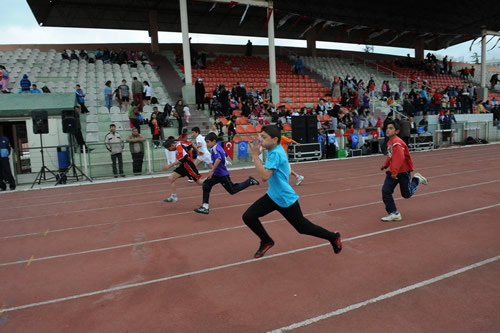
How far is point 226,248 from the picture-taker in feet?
16.5

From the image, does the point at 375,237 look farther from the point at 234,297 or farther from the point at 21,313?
the point at 21,313

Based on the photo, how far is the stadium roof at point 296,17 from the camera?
2811 centimetres

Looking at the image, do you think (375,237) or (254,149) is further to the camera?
(375,237)

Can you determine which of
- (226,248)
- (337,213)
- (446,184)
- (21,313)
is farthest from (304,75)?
(21,313)

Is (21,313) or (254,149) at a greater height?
(254,149)

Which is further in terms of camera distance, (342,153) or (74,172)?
(342,153)

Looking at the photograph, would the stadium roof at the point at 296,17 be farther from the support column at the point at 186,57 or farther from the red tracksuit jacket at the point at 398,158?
the red tracksuit jacket at the point at 398,158

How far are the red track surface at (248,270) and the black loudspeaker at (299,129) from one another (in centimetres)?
852

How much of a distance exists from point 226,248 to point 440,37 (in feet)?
148

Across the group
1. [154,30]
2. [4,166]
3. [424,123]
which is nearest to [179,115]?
[4,166]

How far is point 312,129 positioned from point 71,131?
10223 mm

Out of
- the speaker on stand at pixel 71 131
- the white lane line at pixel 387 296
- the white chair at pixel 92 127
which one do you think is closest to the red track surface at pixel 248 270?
the white lane line at pixel 387 296

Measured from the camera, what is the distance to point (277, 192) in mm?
4027

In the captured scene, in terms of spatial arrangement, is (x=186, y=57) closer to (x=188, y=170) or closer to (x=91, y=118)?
(x=91, y=118)
